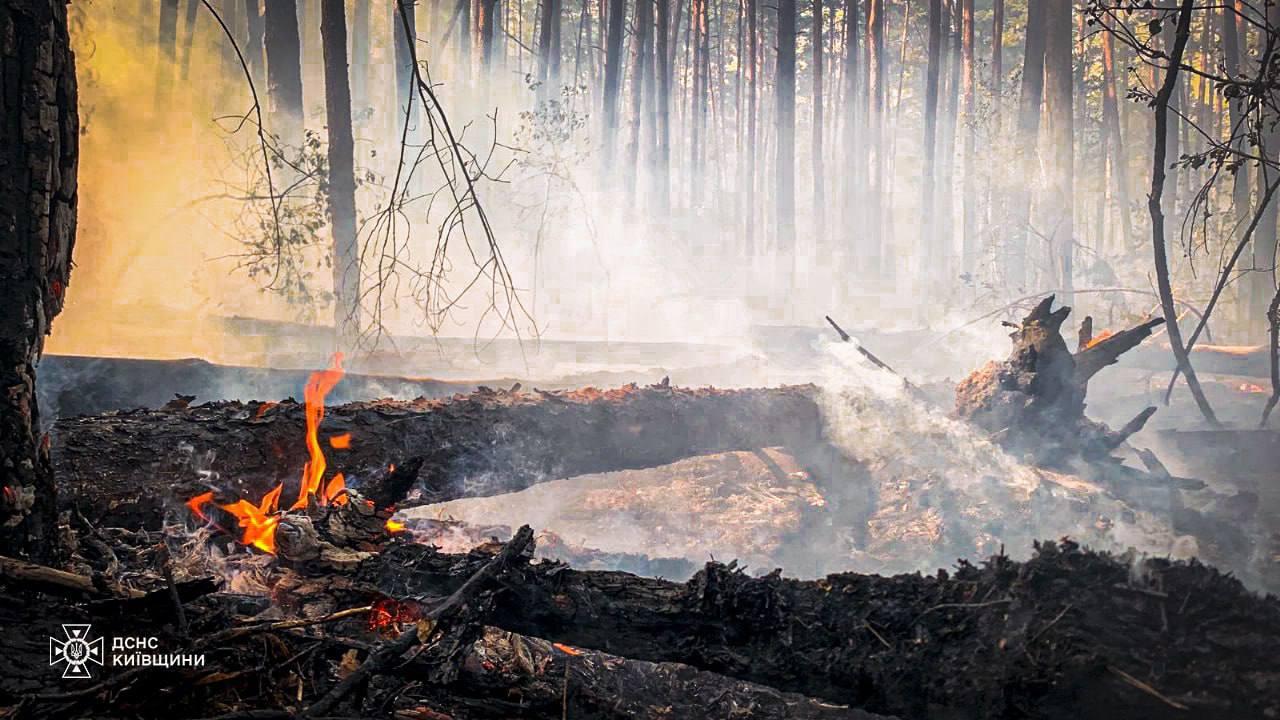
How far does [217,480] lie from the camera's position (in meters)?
4.09

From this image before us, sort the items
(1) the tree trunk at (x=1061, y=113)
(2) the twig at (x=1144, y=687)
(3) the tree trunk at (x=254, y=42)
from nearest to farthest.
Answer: (2) the twig at (x=1144, y=687)
(1) the tree trunk at (x=1061, y=113)
(3) the tree trunk at (x=254, y=42)

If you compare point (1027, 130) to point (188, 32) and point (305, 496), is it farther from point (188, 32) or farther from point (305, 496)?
point (188, 32)

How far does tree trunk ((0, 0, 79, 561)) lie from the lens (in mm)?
2508

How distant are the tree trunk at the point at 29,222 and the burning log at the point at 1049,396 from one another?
633 cm

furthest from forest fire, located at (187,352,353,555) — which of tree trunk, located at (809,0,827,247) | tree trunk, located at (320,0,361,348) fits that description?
tree trunk, located at (809,0,827,247)

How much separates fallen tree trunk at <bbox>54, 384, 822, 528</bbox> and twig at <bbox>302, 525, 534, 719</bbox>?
2.00 m

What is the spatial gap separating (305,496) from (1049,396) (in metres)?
5.58

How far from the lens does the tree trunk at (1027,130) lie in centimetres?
1449

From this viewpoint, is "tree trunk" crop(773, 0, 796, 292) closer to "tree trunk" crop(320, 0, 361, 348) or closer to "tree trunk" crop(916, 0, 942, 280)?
"tree trunk" crop(916, 0, 942, 280)

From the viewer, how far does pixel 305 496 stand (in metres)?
4.27

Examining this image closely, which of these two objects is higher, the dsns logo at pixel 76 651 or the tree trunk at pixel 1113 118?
the tree trunk at pixel 1113 118

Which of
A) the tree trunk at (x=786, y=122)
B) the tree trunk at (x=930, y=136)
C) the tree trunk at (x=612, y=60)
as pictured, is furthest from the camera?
the tree trunk at (x=930, y=136)

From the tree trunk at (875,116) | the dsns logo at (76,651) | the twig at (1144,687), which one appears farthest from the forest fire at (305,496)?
the tree trunk at (875,116)

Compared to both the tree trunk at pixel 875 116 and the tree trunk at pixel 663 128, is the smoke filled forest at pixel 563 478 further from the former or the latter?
the tree trunk at pixel 875 116
